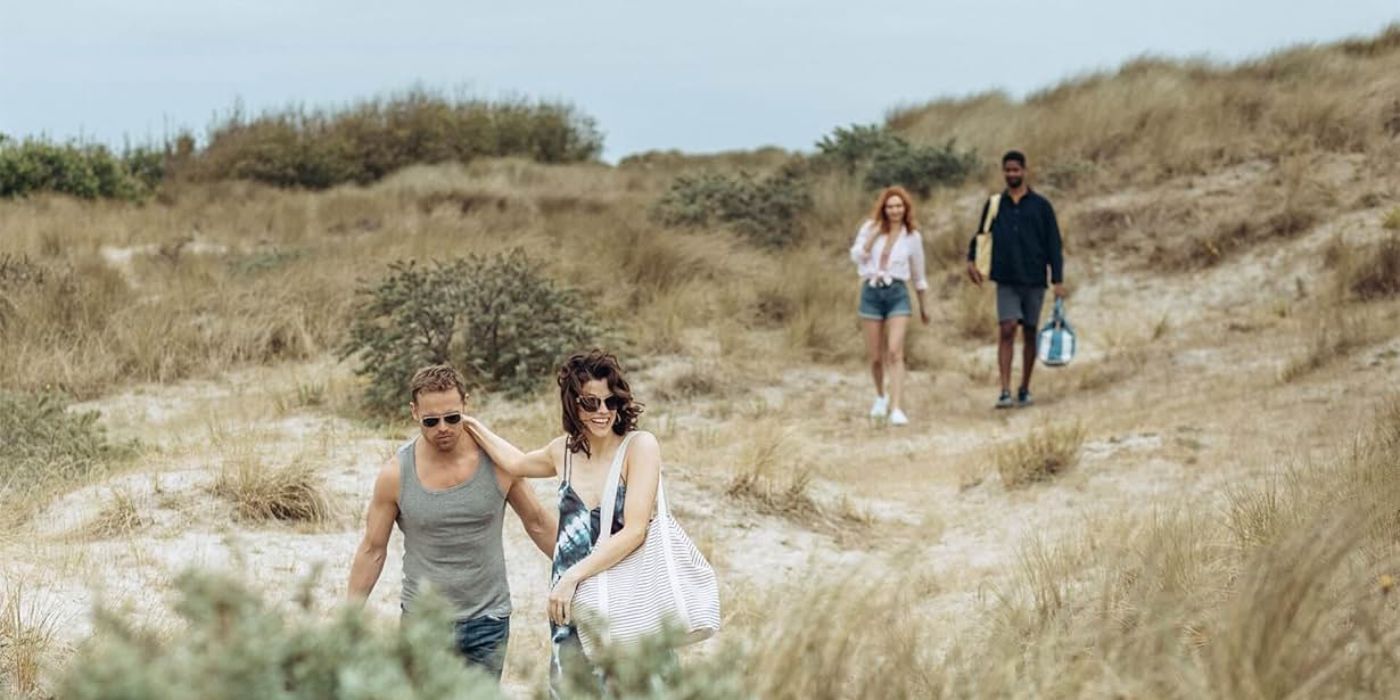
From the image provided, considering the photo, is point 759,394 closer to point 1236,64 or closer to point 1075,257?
point 1075,257

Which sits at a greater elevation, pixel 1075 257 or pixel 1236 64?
pixel 1236 64

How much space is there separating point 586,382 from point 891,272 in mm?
6956

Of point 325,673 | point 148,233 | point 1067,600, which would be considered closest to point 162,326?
point 148,233

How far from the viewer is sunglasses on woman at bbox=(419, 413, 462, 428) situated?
14.0 ft

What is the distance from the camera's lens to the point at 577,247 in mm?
Answer: 15625

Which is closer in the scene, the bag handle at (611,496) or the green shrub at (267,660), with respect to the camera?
the green shrub at (267,660)

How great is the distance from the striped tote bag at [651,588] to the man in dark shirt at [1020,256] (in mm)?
7565

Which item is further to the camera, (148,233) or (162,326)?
(148,233)

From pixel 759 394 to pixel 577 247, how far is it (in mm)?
4320

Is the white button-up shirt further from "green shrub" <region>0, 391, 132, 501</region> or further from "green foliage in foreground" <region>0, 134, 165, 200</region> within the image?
"green foliage in foreground" <region>0, 134, 165, 200</region>

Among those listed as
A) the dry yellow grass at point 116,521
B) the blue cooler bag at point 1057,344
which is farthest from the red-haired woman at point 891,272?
the dry yellow grass at point 116,521

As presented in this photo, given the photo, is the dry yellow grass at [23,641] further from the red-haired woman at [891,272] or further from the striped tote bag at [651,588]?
the red-haired woman at [891,272]

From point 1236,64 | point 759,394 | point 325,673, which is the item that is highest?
point 1236,64

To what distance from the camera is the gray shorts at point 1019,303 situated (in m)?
11.4
